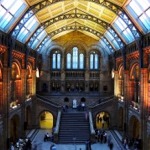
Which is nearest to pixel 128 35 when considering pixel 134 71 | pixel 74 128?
pixel 134 71

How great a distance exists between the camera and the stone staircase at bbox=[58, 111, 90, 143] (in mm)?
36719

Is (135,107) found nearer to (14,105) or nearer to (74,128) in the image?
(74,128)

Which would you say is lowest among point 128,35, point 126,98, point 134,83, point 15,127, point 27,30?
point 15,127

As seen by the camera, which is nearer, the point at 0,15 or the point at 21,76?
the point at 0,15

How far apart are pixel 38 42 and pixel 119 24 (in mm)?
15160

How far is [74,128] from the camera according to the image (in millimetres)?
39031

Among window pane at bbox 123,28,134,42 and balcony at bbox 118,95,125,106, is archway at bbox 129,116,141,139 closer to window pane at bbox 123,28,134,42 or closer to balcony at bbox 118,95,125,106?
balcony at bbox 118,95,125,106

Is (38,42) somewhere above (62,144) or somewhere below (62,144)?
above

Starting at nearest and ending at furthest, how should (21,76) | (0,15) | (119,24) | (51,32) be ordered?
(0,15), (119,24), (21,76), (51,32)

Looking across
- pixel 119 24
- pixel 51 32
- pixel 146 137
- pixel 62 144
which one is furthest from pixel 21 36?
pixel 146 137

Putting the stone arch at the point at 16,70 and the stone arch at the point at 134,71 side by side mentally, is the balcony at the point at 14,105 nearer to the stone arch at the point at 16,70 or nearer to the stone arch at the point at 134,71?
the stone arch at the point at 16,70

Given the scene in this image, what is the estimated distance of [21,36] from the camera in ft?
116

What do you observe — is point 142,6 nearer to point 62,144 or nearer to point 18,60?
point 18,60

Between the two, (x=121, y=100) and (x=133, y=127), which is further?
(x=121, y=100)
